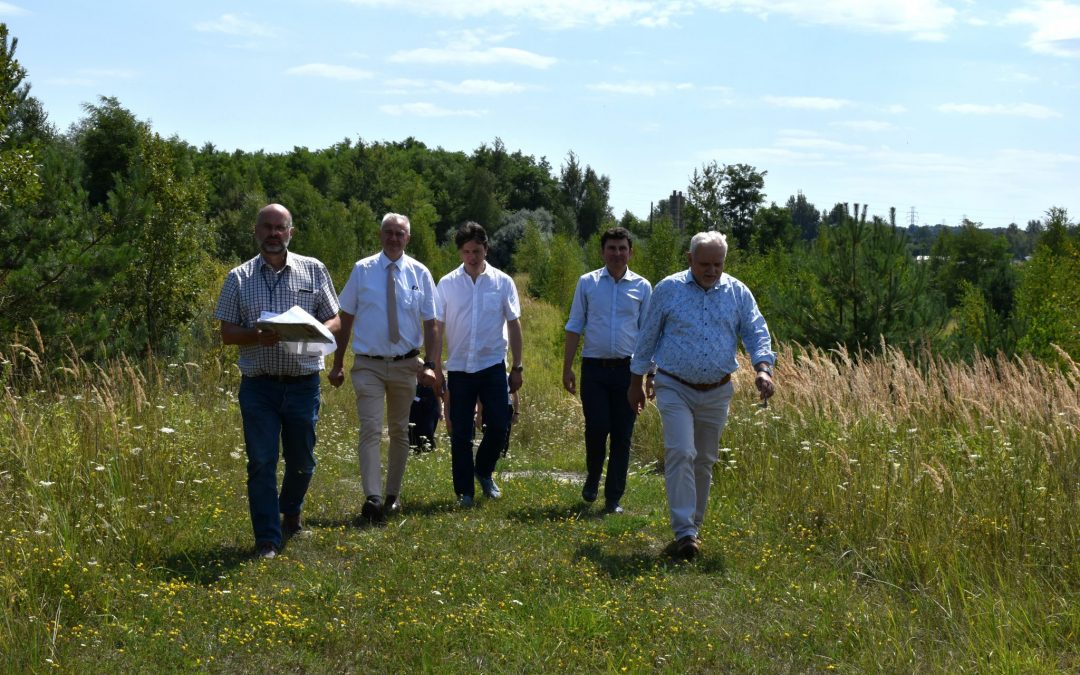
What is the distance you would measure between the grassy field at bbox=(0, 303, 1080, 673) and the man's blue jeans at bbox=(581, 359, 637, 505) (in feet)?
1.19

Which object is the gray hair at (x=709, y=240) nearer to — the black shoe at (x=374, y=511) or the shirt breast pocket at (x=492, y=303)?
the shirt breast pocket at (x=492, y=303)

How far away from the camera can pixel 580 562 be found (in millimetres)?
6312

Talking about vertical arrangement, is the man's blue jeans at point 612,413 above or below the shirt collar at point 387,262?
below

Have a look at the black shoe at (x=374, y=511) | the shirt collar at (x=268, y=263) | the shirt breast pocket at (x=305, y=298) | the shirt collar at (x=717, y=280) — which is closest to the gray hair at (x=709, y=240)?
the shirt collar at (x=717, y=280)

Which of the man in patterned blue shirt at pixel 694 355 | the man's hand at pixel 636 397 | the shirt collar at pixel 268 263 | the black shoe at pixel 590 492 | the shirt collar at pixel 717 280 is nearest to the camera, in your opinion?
the shirt collar at pixel 268 263

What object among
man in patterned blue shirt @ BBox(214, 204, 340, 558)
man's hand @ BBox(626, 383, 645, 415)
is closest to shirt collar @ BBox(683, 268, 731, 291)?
man's hand @ BBox(626, 383, 645, 415)

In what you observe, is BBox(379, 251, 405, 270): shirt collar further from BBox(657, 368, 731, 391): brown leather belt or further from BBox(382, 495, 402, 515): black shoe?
BBox(657, 368, 731, 391): brown leather belt

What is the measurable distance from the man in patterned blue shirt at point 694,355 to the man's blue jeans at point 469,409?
1641 mm

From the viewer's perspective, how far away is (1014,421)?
7195mm

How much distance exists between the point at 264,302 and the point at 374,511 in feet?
5.60

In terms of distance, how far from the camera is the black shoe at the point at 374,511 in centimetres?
722

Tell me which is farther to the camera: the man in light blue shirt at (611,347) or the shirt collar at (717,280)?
the man in light blue shirt at (611,347)

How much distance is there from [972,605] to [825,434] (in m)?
3.20

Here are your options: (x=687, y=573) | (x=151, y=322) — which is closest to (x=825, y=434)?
(x=687, y=573)
